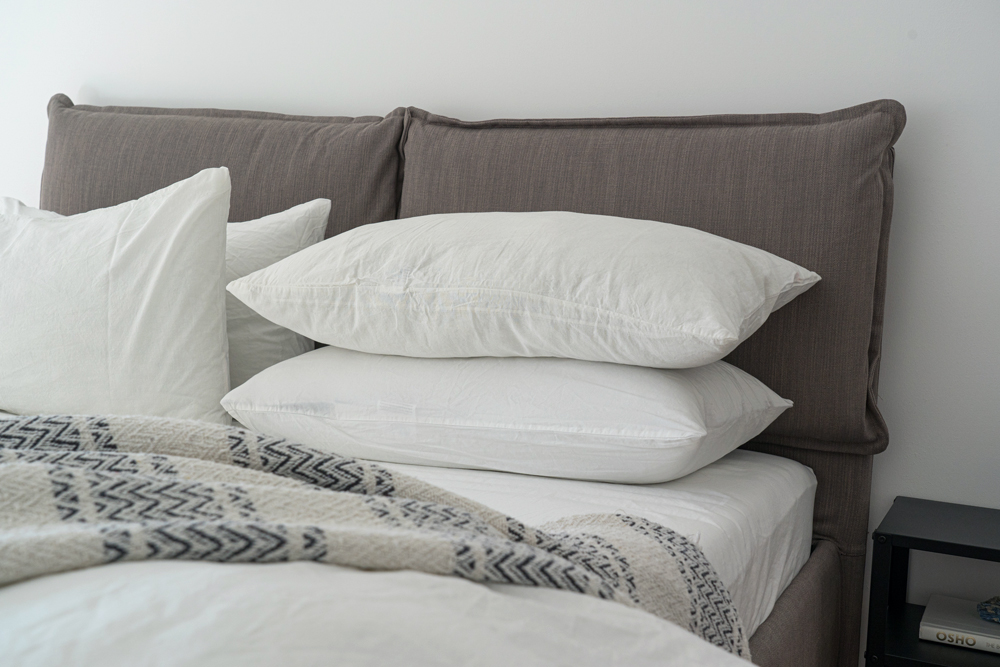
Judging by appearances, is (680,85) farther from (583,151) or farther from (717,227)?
(717,227)

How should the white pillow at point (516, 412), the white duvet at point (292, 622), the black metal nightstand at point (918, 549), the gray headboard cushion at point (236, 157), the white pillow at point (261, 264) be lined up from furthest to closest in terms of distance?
the gray headboard cushion at point (236, 157) → the white pillow at point (261, 264) → the black metal nightstand at point (918, 549) → the white pillow at point (516, 412) → the white duvet at point (292, 622)

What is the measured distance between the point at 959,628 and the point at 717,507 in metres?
0.53

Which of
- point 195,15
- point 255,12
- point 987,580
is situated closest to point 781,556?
point 987,580

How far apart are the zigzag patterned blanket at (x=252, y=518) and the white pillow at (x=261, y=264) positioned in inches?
31.5

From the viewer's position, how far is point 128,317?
4.40 ft

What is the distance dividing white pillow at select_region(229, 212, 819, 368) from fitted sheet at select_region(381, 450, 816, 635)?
0.58ft

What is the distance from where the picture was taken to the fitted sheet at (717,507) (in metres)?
0.93

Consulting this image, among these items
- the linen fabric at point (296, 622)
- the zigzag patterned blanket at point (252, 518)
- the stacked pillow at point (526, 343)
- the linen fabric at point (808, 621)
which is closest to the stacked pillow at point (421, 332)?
the stacked pillow at point (526, 343)

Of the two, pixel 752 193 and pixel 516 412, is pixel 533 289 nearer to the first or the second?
pixel 516 412

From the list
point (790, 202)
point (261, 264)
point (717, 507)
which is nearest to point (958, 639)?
point (717, 507)

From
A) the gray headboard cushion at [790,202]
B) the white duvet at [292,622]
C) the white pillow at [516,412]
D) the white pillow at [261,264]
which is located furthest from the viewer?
the white pillow at [261,264]

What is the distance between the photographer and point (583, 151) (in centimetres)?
150

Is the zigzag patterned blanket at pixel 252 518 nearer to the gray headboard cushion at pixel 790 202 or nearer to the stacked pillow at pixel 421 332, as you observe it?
the stacked pillow at pixel 421 332

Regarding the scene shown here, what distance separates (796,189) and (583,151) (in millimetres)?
391
